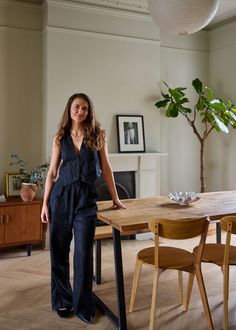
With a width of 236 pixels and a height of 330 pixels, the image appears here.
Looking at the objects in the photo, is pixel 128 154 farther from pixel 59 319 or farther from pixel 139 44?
pixel 59 319

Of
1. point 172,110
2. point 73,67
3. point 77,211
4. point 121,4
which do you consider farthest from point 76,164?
point 121,4

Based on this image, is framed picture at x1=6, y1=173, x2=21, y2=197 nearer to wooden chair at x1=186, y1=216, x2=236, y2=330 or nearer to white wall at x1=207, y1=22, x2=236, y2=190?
wooden chair at x1=186, y1=216, x2=236, y2=330

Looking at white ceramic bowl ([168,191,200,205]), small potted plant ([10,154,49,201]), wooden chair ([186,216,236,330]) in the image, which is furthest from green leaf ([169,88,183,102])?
wooden chair ([186,216,236,330])

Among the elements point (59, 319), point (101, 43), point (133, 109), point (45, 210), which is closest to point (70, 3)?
point (101, 43)

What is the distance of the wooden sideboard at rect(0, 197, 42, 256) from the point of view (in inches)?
147

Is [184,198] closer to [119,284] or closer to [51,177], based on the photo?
[119,284]

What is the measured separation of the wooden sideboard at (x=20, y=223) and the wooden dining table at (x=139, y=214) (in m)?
1.34

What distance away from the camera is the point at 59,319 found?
8.17 feet

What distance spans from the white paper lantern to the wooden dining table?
118 centimetres

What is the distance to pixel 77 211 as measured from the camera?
2.37 m

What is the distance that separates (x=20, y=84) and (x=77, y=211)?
2.40m

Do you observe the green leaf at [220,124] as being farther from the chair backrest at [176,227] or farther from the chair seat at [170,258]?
the chair backrest at [176,227]

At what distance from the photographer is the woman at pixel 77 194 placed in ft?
7.77

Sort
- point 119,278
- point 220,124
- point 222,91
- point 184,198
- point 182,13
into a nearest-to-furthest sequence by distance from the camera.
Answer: point 182,13
point 119,278
point 184,198
point 220,124
point 222,91
